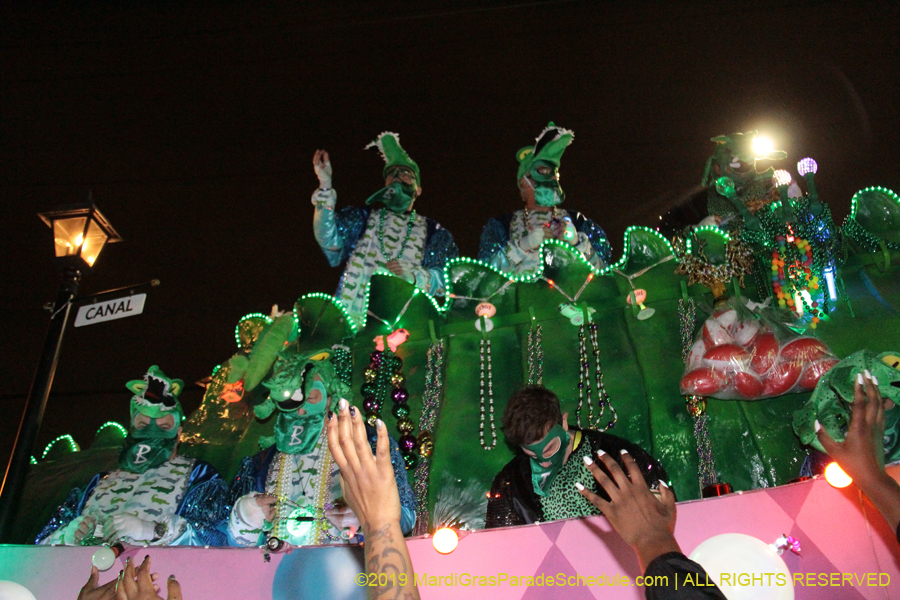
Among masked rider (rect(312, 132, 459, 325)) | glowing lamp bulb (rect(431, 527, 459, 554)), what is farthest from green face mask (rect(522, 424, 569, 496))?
masked rider (rect(312, 132, 459, 325))

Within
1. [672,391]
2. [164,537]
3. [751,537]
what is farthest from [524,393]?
[164,537]

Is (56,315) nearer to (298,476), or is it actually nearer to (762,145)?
(298,476)

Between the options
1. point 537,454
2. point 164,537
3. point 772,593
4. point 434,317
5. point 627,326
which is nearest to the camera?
point 772,593

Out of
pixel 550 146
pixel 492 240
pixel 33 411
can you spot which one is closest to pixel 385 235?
pixel 492 240

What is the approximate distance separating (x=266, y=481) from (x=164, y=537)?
562mm

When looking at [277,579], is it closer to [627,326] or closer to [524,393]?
[524,393]

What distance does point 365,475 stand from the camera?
166 cm

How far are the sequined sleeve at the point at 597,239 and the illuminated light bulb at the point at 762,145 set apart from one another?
115 cm

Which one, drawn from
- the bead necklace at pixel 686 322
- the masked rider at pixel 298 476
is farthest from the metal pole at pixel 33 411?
the bead necklace at pixel 686 322

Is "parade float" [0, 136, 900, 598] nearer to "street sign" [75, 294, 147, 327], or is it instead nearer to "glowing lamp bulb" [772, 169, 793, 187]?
"glowing lamp bulb" [772, 169, 793, 187]

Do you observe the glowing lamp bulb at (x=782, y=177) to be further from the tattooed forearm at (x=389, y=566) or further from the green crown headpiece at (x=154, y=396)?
the green crown headpiece at (x=154, y=396)

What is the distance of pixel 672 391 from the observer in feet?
13.0

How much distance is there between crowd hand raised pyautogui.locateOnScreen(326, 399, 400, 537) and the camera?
5.41 feet

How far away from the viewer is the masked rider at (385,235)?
16.3 ft
